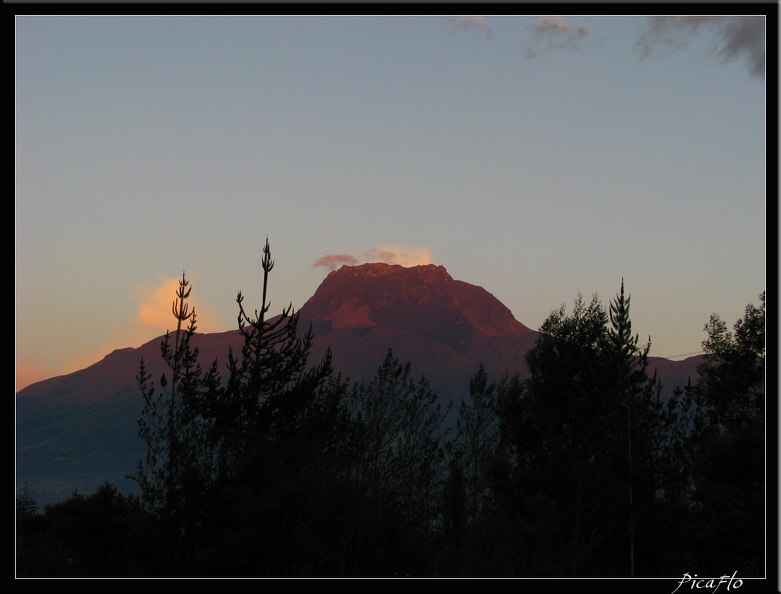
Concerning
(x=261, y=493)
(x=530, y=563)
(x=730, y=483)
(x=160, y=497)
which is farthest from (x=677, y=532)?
(x=160, y=497)

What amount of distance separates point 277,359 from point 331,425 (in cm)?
393

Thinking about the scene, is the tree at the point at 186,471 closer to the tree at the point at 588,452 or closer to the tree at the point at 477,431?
the tree at the point at 588,452

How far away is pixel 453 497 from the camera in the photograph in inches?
1252

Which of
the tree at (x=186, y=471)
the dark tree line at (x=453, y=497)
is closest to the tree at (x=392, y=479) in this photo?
the dark tree line at (x=453, y=497)

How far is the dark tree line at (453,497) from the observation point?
21328mm
